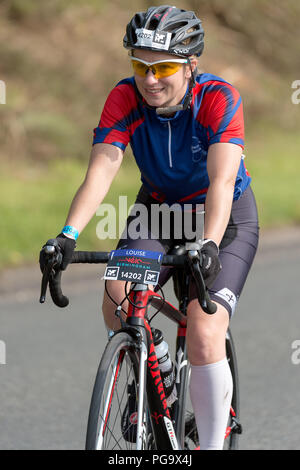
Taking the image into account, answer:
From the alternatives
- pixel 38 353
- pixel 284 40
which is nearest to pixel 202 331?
pixel 38 353

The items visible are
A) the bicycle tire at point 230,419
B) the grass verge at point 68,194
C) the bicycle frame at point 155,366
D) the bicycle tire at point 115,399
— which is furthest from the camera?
the grass verge at point 68,194

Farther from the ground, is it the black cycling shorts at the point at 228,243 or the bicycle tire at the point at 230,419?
the black cycling shorts at the point at 228,243

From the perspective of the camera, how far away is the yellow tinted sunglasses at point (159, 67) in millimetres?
3588

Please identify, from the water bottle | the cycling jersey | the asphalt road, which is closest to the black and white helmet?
the cycling jersey

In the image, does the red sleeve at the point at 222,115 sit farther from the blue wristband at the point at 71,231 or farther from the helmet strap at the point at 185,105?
the blue wristband at the point at 71,231

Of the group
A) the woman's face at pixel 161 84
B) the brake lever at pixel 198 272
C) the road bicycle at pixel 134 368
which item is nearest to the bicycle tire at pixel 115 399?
the road bicycle at pixel 134 368

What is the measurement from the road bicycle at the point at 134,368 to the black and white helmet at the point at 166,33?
893 mm

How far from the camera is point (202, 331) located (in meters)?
3.52

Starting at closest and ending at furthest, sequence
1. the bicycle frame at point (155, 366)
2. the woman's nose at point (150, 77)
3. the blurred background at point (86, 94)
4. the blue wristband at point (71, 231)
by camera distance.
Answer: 1. the bicycle frame at point (155, 366)
2. the blue wristband at point (71, 231)
3. the woman's nose at point (150, 77)
4. the blurred background at point (86, 94)

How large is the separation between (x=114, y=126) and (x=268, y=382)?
279 cm

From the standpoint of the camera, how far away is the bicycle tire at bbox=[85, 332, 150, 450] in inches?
118

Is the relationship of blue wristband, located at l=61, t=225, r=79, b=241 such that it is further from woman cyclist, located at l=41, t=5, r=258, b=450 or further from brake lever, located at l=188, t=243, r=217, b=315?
brake lever, located at l=188, t=243, r=217, b=315

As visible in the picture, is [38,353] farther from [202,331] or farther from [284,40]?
[284,40]

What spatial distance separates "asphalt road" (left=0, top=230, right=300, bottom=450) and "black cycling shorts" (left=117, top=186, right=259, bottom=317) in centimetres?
144
